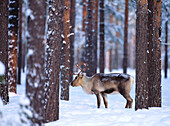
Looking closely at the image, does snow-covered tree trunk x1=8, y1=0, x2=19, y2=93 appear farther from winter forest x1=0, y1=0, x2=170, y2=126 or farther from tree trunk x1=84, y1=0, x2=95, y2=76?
tree trunk x1=84, y1=0, x2=95, y2=76

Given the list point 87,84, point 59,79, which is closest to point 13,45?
point 87,84

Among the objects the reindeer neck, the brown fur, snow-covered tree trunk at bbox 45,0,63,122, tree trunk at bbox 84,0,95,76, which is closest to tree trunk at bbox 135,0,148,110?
the brown fur

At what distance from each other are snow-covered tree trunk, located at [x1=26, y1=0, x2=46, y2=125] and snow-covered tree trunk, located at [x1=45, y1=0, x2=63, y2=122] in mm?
1355

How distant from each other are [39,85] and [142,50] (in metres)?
3.75

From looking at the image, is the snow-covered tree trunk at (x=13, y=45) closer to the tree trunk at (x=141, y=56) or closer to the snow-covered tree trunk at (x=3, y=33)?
the snow-covered tree trunk at (x=3, y=33)

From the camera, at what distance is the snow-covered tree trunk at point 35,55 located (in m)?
4.71

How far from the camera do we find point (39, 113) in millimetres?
4875

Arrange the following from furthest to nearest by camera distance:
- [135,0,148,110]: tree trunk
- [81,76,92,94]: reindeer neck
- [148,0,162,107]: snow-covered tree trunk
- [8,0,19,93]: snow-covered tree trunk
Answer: [8,0,19,93]: snow-covered tree trunk, [81,76,92,94]: reindeer neck, [148,0,162,107]: snow-covered tree trunk, [135,0,148,110]: tree trunk

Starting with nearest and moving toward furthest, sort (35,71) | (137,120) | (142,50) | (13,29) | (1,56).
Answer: (35,71), (137,120), (142,50), (1,56), (13,29)

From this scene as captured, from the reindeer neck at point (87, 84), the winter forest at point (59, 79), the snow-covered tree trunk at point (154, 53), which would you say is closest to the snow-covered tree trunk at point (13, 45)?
the winter forest at point (59, 79)

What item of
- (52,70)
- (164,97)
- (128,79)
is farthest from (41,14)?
(164,97)

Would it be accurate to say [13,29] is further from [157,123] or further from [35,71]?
[157,123]

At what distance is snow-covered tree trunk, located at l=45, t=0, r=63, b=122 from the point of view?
6.21m

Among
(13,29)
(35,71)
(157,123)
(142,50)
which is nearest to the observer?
(35,71)
